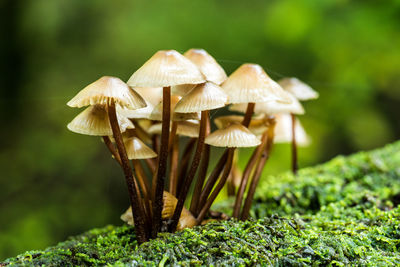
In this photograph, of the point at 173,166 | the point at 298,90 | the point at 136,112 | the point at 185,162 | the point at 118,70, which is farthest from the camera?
the point at 118,70

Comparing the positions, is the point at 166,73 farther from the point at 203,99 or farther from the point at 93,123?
the point at 93,123

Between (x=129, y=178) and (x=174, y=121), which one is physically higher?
(x=174, y=121)

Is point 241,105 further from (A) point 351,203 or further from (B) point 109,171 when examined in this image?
(B) point 109,171

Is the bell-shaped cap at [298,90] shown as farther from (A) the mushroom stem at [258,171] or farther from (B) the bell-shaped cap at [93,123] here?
(B) the bell-shaped cap at [93,123]

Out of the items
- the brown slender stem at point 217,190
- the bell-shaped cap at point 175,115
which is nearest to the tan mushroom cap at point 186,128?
the bell-shaped cap at point 175,115

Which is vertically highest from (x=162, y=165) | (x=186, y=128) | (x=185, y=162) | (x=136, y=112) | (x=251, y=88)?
(x=251, y=88)

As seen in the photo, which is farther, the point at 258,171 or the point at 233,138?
the point at 258,171

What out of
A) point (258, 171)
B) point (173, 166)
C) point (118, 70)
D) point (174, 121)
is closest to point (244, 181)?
point (258, 171)
